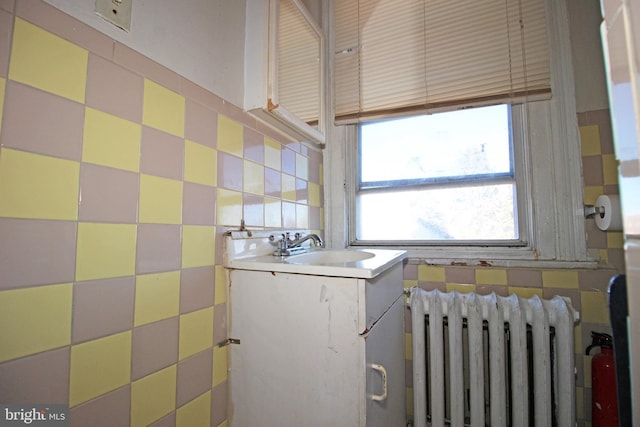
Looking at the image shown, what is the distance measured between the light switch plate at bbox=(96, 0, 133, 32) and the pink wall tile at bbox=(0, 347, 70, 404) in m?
0.73

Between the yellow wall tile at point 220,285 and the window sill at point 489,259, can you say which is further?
the window sill at point 489,259

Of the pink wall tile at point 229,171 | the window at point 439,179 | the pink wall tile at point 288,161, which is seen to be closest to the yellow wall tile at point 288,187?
the pink wall tile at point 288,161

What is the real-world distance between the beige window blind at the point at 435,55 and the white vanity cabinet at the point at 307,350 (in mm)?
1086

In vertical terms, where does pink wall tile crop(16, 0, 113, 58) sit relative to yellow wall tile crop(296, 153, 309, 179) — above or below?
above

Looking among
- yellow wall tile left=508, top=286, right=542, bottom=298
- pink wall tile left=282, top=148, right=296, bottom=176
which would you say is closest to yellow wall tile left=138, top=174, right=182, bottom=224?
pink wall tile left=282, top=148, right=296, bottom=176

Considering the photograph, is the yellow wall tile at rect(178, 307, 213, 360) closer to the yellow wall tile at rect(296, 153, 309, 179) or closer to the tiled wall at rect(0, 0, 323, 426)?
the tiled wall at rect(0, 0, 323, 426)

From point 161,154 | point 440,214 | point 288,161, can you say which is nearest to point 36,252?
point 161,154

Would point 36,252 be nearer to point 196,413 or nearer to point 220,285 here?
point 220,285

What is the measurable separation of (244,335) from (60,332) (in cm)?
47

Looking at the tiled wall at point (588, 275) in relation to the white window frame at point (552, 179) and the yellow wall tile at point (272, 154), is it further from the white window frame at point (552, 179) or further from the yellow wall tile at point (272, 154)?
the yellow wall tile at point (272, 154)

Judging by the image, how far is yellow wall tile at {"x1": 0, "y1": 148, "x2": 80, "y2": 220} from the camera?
46 centimetres

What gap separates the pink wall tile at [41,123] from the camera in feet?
1.54

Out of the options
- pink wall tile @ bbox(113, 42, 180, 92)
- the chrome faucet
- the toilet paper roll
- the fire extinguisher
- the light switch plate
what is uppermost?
the light switch plate

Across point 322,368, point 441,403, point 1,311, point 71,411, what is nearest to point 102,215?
point 1,311
